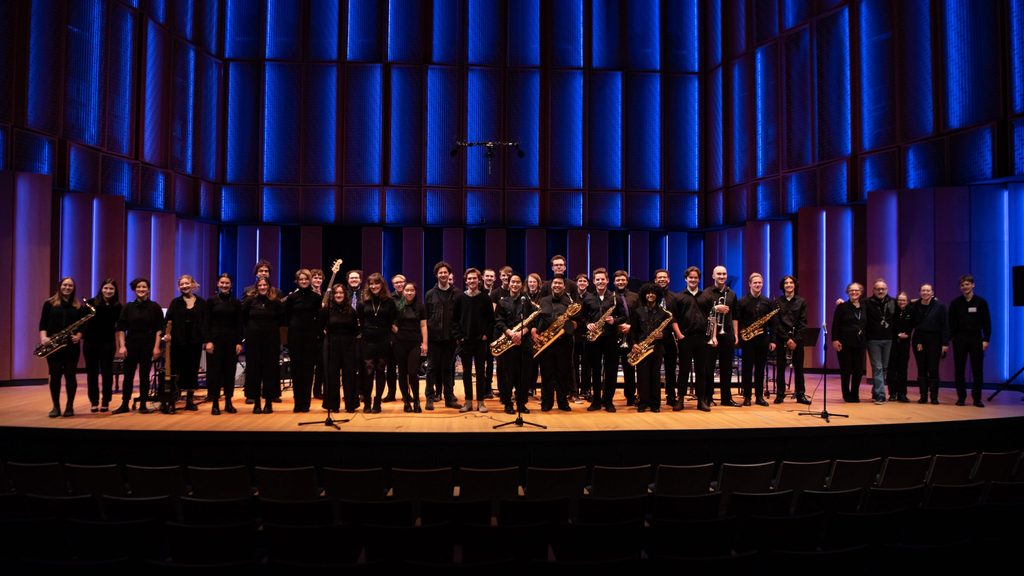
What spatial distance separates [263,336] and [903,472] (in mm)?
6227

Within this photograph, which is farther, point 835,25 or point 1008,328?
point 835,25

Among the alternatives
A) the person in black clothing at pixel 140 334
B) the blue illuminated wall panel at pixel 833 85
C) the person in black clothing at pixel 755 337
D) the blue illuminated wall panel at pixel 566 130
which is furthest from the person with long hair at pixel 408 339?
the blue illuminated wall panel at pixel 833 85

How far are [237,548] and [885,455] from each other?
6.16 metres

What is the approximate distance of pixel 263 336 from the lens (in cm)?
758

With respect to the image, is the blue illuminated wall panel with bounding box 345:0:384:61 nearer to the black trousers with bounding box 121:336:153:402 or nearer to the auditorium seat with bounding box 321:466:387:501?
the black trousers with bounding box 121:336:153:402

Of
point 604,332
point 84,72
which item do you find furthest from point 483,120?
point 604,332

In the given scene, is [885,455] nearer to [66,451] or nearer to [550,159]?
[66,451]

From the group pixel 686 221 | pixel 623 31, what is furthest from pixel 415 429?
pixel 623 31

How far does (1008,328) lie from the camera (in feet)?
34.7

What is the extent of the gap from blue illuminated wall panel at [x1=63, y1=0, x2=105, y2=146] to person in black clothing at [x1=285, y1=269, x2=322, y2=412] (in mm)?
6990

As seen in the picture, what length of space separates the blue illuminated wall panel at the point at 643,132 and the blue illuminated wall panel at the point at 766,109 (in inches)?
87.2

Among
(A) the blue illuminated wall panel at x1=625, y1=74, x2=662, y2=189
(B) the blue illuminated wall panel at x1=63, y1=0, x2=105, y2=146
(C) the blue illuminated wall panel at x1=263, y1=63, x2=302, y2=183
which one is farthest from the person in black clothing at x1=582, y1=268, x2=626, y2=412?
(B) the blue illuminated wall panel at x1=63, y1=0, x2=105, y2=146

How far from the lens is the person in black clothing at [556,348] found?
7.71 meters

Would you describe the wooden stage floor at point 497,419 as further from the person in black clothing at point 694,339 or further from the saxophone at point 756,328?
the saxophone at point 756,328
